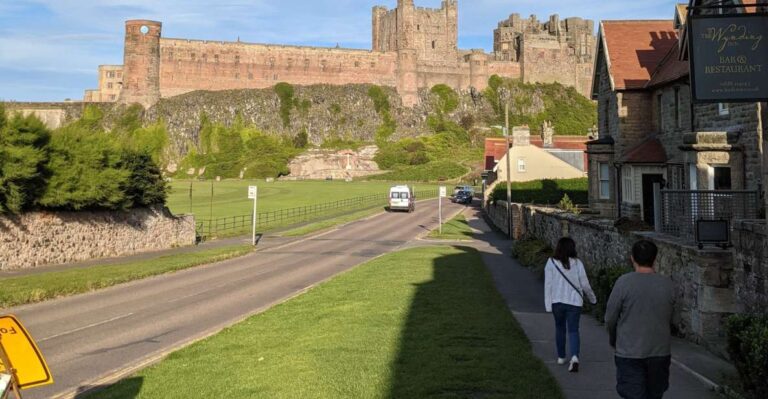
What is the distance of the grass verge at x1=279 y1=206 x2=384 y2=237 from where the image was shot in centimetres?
4069

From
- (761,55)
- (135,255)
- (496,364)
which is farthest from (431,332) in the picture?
(135,255)

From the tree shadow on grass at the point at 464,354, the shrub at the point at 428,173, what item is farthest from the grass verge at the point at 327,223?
the shrub at the point at 428,173

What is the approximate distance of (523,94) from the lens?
141 m

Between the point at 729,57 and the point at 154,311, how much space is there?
1395 centimetres

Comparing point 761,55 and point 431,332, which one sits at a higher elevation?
point 761,55

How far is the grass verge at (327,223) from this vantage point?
40688 millimetres

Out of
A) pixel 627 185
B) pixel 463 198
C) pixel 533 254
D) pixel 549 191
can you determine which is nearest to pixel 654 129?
pixel 627 185

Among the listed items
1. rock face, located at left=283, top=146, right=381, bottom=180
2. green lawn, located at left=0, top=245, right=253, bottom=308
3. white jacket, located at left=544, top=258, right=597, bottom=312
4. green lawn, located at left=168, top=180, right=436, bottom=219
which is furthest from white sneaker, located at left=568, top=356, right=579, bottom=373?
rock face, located at left=283, top=146, right=381, bottom=180

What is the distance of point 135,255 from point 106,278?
29.6 feet

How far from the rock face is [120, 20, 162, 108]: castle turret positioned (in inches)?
1267

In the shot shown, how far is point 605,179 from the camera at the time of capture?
88.6 feet

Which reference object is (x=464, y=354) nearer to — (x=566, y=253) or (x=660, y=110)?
(x=566, y=253)

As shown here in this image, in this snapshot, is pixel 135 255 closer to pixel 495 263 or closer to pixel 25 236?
pixel 25 236

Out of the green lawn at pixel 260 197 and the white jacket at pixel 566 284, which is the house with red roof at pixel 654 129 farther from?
the green lawn at pixel 260 197
